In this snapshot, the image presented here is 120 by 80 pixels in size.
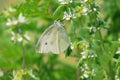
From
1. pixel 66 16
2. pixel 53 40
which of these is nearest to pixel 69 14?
pixel 66 16

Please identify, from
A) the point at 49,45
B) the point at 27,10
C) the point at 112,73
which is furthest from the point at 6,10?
the point at 112,73

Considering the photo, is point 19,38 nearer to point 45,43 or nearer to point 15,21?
point 15,21

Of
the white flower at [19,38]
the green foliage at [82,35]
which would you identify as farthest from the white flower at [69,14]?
the white flower at [19,38]

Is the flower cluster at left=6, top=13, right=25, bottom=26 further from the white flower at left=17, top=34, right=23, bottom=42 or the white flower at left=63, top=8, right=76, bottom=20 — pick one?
the white flower at left=63, top=8, right=76, bottom=20

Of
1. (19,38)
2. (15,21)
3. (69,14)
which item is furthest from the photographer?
(15,21)

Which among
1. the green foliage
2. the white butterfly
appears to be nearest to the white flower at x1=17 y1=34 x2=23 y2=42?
the green foliage

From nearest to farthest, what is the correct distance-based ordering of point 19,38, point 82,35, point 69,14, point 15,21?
point 69,14
point 82,35
point 19,38
point 15,21

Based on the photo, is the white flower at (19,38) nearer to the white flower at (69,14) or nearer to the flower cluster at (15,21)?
the flower cluster at (15,21)

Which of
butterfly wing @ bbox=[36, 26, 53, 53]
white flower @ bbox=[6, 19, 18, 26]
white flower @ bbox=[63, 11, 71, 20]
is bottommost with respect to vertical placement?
butterfly wing @ bbox=[36, 26, 53, 53]

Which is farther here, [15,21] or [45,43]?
[15,21]
